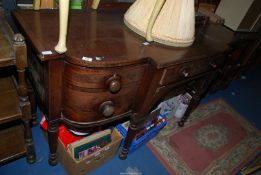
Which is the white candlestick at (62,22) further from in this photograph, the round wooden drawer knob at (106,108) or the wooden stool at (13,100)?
the round wooden drawer knob at (106,108)

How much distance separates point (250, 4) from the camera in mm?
2133

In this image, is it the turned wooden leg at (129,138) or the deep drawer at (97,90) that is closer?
the deep drawer at (97,90)

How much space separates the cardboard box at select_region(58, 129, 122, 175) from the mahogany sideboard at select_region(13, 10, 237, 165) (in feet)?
0.25

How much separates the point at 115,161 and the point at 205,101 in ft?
4.84

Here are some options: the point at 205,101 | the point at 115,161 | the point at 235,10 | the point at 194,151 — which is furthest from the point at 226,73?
the point at 115,161

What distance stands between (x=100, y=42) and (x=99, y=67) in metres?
0.19

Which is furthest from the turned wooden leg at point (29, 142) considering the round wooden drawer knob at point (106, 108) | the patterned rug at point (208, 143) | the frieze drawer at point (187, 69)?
the patterned rug at point (208, 143)

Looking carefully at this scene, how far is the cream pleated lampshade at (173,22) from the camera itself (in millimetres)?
1188

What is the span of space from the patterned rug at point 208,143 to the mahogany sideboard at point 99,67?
0.65 m

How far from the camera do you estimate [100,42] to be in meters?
1.10

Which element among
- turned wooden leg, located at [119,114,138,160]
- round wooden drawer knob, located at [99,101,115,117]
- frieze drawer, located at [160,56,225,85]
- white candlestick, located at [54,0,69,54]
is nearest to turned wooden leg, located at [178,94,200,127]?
frieze drawer, located at [160,56,225,85]

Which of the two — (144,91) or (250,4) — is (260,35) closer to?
(250,4)

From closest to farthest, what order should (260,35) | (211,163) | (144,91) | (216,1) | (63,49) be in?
(63,49)
(144,91)
(211,163)
(216,1)
(260,35)

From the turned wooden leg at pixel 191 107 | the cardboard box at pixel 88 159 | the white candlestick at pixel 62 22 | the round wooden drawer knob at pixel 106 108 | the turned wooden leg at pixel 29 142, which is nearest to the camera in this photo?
the white candlestick at pixel 62 22
